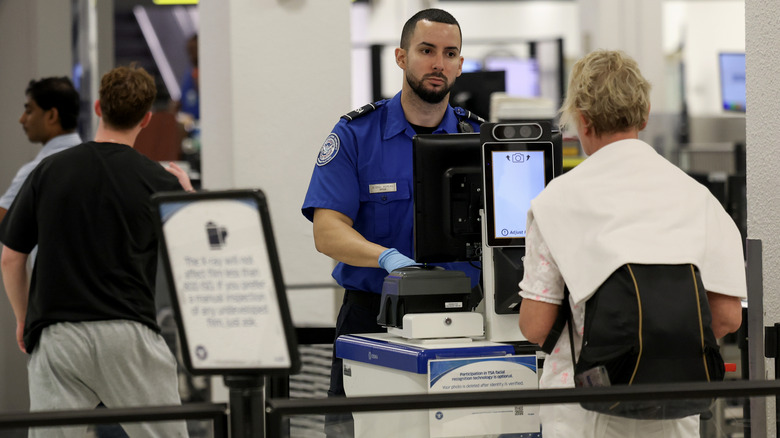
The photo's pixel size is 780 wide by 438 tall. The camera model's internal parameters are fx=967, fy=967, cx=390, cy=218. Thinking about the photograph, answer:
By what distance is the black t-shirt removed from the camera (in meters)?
2.95

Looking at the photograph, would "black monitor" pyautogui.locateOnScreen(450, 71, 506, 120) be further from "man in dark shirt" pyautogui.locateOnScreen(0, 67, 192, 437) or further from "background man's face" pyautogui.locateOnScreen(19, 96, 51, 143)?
"man in dark shirt" pyautogui.locateOnScreen(0, 67, 192, 437)

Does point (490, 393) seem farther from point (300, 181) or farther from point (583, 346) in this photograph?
point (300, 181)

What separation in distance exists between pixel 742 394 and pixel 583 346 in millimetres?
303

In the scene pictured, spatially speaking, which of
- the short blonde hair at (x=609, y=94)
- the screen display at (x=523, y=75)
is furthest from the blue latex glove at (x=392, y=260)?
the screen display at (x=523, y=75)

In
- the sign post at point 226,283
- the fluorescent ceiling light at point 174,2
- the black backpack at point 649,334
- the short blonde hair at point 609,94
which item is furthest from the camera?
the fluorescent ceiling light at point 174,2

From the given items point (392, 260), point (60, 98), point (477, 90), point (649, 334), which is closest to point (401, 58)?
point (392, 260)

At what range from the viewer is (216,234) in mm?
1532

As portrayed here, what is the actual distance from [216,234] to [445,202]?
113 cm

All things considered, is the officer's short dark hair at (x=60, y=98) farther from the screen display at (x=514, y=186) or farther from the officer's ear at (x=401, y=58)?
the screen display at (x=514, y=186)

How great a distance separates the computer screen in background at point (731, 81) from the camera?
892 cm

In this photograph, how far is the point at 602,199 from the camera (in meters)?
1.88

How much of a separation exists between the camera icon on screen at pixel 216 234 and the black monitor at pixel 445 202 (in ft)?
3.52

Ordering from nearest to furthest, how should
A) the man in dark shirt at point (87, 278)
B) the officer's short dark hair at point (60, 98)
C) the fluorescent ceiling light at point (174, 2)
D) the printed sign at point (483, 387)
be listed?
the printed sign at point (483, 387), the man in dark shirt at point (87, 278), the officer's short dark hair at point (60, 98), the fluorescent ceiling light at point (174, 2)

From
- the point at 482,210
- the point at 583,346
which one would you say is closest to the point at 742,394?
the point at 583,346
